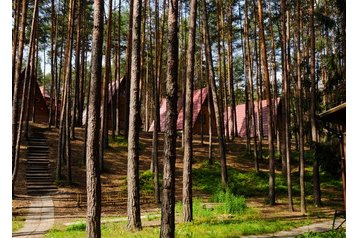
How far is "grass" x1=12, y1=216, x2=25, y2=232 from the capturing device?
35.8 ft

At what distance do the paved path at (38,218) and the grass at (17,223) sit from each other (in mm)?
130

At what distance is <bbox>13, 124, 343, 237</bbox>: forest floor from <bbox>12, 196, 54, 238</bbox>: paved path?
0.87 feet

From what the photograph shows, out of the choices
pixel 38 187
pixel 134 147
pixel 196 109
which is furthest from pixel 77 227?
pixel 196 109

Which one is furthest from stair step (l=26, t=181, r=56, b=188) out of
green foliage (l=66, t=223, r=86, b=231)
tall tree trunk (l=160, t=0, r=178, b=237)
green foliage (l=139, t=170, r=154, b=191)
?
tall tree trunk (l=160, t=0, r=178, b=237)

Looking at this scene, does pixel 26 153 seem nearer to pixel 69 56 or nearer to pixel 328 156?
pixel 69 56

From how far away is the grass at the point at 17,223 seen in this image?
35.8 ft

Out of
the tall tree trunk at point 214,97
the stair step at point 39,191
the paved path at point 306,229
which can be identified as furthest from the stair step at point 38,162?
the paved path at point 306,229

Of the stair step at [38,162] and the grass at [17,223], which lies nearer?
the grass at [17,223]

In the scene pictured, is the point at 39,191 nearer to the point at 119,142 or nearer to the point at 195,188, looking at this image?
the point at 195,188

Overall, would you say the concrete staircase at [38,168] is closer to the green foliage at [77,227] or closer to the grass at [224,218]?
the grass at [224,218]

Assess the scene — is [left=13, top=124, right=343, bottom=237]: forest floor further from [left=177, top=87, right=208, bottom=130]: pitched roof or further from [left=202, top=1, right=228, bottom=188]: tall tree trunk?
[left=177, top=87, right=208, bottom=130]: pitched roof

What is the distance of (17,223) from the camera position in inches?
456

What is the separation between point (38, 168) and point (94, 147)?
13.3m
